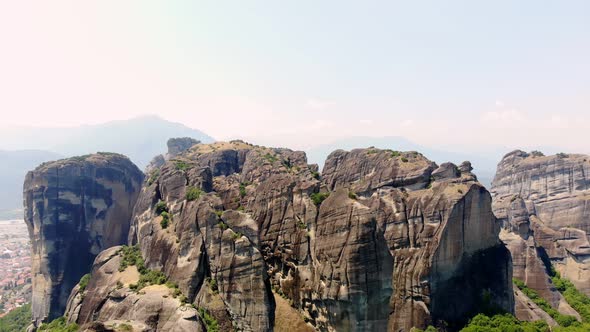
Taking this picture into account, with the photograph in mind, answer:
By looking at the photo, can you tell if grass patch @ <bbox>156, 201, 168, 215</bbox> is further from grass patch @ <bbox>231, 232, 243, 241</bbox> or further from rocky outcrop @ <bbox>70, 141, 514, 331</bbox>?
grass patch @ <bbox>231, 232, 243, 241</bbox>

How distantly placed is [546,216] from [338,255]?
8332 centimetres

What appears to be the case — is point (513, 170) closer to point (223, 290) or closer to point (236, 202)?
point (236, 202)

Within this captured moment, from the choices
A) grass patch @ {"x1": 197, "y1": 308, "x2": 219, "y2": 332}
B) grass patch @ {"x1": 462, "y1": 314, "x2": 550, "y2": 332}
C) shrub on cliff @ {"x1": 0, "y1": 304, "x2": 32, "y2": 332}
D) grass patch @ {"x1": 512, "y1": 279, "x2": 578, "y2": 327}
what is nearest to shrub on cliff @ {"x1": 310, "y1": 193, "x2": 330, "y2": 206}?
grass patch @ {"x1": 197, "y1": 308, "x2": 219, "y2": 332}

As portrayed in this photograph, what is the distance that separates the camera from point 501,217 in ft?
280

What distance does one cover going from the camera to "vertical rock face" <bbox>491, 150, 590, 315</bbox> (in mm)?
72606

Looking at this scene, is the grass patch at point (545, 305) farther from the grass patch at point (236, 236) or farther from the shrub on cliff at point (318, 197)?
the grass patch at point (236, 236)

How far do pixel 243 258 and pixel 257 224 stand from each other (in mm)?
6971

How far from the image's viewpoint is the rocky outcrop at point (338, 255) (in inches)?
1742

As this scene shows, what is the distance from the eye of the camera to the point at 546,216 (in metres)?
103

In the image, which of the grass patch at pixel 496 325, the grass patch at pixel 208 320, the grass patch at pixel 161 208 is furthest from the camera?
the grass patch at pixel 161 208

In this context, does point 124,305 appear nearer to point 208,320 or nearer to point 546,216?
point 208,320

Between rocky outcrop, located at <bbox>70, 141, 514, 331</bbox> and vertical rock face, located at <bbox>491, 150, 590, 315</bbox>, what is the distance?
26.5m

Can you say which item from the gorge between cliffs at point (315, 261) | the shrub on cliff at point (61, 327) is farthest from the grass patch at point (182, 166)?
the shrub on cliff at point (61, 327)

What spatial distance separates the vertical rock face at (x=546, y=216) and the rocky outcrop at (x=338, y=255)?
26.5 m
